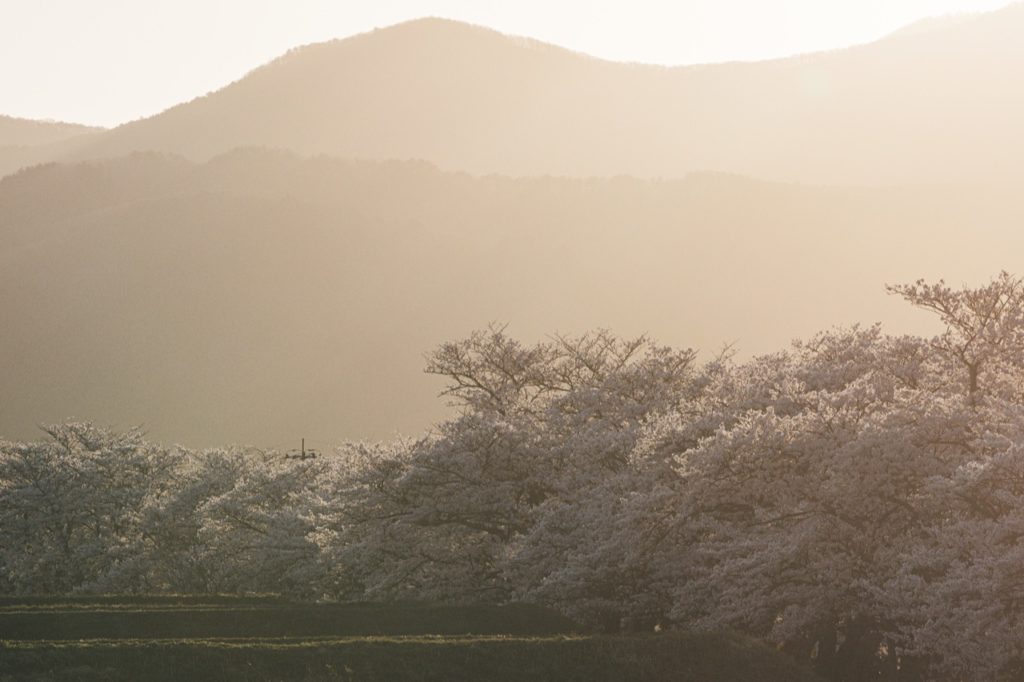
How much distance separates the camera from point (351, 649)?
2858cm

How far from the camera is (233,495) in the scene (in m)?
68.2

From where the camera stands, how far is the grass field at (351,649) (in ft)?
86.5

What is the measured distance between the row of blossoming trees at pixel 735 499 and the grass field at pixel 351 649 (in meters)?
2.73

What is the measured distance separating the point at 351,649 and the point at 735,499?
1296 cm

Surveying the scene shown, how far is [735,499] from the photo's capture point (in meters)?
35.7

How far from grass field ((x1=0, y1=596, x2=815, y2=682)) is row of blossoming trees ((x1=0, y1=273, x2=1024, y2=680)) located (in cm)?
273

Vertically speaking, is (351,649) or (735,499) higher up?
(735,499)

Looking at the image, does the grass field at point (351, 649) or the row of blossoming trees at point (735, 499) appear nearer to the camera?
the grass field at point (351, 649)

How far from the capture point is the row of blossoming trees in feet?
99.8

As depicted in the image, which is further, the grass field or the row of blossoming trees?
the row of blossoming trees

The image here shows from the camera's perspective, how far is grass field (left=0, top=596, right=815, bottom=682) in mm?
26359

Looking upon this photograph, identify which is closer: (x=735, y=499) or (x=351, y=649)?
(x=351, y=649)

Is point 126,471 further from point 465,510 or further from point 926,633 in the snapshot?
point 926,633

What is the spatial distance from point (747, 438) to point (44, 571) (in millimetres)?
53476
